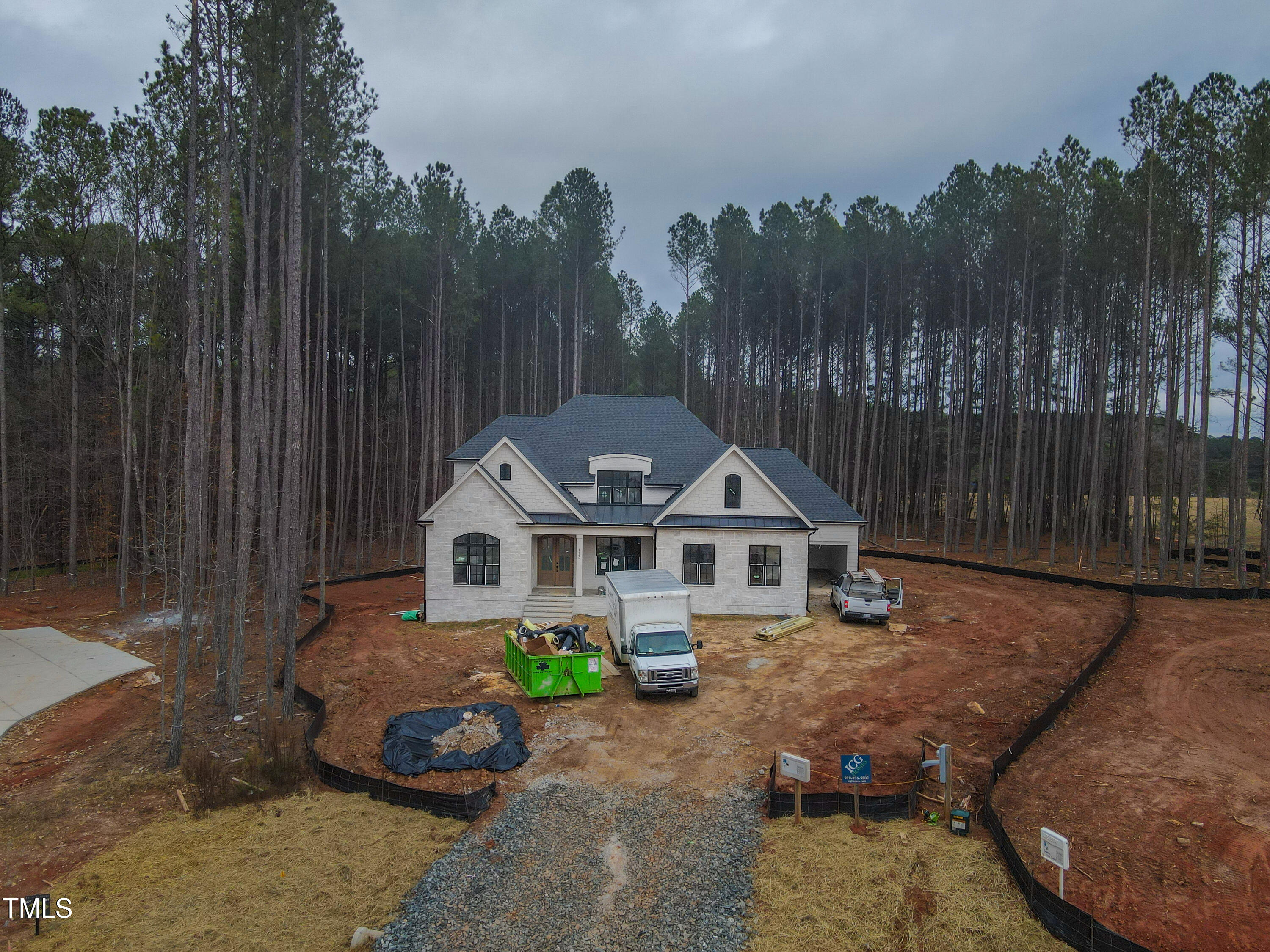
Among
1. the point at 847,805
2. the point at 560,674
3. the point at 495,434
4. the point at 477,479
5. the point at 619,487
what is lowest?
the point at 847,805

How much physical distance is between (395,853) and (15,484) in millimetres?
33920

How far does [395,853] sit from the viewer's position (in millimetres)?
9844

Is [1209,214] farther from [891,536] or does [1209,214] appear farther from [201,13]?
[201,13]

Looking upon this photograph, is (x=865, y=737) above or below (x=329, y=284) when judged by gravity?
below

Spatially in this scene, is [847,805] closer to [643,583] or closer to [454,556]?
[643,583]

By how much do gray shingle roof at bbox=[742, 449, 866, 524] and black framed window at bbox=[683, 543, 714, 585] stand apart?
18.9 ft

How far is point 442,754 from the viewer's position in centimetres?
→ 1319

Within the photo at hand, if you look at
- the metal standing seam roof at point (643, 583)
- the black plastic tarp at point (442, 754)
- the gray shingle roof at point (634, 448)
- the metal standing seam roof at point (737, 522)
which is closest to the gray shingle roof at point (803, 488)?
the gray shingle roof at point (634, 448)

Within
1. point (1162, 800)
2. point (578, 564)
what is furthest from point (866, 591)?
point (1162, 800)

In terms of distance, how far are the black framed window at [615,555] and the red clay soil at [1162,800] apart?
16.0 m

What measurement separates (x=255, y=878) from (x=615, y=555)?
18476 millimetres

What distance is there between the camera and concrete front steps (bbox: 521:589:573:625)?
24.8 metres

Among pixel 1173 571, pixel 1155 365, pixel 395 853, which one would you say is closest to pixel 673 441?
pixel 395 853

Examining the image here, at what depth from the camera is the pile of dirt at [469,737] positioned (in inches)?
526
